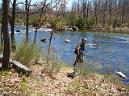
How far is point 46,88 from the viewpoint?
12.1m

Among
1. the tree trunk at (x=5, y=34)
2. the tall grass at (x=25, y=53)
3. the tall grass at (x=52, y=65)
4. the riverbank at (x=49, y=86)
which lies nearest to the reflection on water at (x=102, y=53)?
the tall grass at (x=52, y=65)

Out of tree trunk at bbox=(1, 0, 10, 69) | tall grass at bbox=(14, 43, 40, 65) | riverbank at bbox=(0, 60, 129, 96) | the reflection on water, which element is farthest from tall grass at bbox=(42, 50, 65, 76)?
tree trunk at bbox=(1, 0, 10, 69)

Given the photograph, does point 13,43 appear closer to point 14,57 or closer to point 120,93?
point 14,57

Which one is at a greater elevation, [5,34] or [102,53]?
[5,34]

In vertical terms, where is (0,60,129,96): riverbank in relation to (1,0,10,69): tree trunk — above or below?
below

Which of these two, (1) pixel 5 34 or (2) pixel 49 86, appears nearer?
(2) pixel 49 86

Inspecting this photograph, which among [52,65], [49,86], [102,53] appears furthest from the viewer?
[102,53]

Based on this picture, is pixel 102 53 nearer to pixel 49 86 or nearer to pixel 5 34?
pixel 49 86

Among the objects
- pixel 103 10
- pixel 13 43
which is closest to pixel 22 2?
pixel 13 43

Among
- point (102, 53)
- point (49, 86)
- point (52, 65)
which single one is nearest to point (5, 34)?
point (49, 86)

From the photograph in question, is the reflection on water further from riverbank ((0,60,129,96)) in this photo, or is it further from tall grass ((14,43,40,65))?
riverbank ((0,60,129,96))

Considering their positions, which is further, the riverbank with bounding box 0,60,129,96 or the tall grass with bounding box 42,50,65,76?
the tall grass with bounding box 42,50,65,76

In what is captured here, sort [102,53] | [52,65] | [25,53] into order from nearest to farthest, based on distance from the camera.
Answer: [25,53] → [52,65] → [102,53]

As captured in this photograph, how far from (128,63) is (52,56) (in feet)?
37.5
